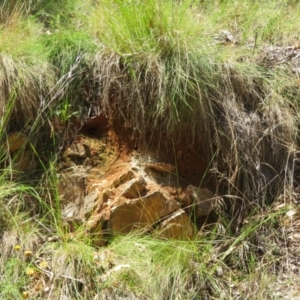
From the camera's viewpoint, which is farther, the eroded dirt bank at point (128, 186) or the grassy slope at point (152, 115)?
the eroded dirt bank at point (128, 186)

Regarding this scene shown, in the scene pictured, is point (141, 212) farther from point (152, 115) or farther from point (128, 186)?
point (152, 115)

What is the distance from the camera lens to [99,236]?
341 centimetres

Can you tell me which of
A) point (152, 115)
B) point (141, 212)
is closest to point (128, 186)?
point (141, 212)

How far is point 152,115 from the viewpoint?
3.73 meters

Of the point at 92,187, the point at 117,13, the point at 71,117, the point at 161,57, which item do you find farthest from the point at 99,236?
the point at 117,13

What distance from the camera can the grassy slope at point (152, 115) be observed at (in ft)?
10.5

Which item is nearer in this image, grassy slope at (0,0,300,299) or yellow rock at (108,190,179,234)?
grassy slope at (0,0,300,299)

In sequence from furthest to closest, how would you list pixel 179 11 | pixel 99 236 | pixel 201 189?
pixel 179 11 → pixel 201 189 → pixel 99 236

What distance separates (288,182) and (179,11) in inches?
55.9

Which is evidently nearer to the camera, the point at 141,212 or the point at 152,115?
the point at 141,212

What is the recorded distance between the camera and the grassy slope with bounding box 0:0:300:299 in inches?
126

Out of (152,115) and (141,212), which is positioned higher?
(152,115)

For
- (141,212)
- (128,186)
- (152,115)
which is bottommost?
(141,212)

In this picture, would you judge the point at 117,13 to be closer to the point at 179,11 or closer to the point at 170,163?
the point at 179,11
